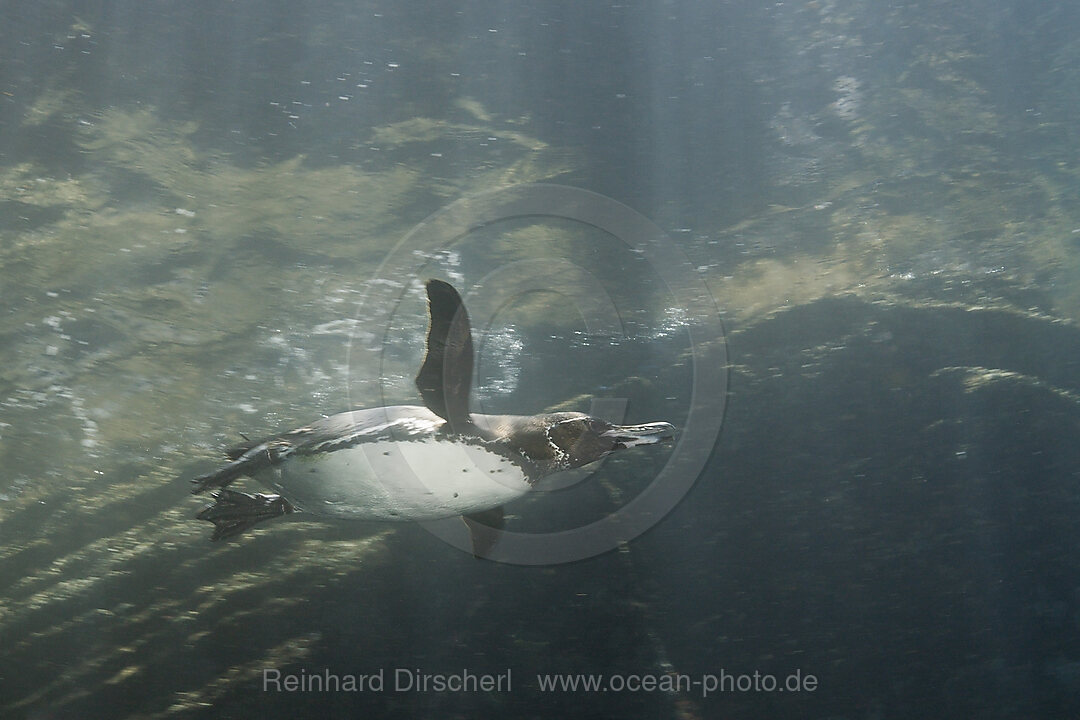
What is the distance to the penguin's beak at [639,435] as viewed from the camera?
2.90 metres

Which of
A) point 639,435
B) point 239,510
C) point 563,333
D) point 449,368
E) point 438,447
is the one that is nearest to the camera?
point 639,435

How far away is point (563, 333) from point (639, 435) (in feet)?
13.4

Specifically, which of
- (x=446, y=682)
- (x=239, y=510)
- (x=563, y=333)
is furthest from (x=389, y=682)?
(x=563, y=333)

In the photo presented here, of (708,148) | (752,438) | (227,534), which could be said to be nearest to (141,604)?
(227,534)

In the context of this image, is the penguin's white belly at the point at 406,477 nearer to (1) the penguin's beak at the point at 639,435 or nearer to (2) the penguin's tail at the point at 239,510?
(2) the penguin's tail at the point at 239,510

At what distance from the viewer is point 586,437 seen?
312 centimetres

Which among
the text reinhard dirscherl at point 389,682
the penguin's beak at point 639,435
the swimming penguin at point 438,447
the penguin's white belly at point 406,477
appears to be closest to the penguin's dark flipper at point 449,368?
the swimming penguin at point 438,447

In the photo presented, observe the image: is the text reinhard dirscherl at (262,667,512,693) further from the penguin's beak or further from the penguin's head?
the penguin's beak

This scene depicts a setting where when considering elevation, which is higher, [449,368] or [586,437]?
[449,368]

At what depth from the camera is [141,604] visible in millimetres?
7016

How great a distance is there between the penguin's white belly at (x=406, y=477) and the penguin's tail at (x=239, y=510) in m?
0.45

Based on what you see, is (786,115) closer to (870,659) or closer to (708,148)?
(708,148)

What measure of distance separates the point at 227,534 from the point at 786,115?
19.6 ft

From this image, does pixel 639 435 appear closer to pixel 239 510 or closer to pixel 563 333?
pixel 239 510
